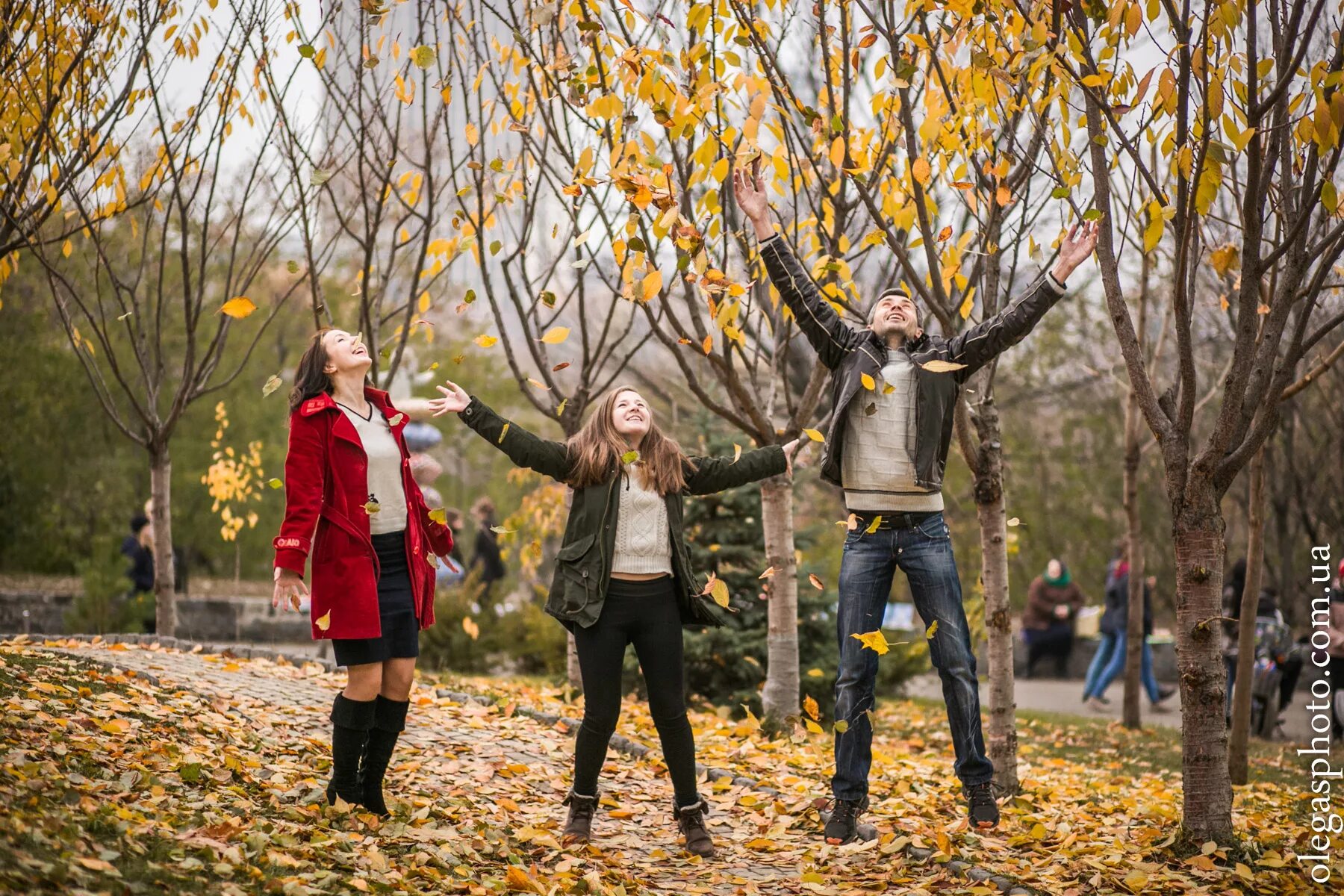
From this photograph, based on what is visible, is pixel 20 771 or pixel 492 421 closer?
pixel 20 771

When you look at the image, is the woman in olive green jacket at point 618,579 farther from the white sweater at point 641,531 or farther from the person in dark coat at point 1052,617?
the person in dark coat at point 1052,617

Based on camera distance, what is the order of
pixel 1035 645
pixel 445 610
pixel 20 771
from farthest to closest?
pixel 1035 645 → pixel 445 610 → pixel 20 771

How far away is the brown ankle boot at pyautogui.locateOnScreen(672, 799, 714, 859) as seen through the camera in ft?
13.8

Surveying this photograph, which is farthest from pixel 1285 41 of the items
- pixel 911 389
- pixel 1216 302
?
pixel 1216 302

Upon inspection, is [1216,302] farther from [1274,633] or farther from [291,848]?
[291,848]

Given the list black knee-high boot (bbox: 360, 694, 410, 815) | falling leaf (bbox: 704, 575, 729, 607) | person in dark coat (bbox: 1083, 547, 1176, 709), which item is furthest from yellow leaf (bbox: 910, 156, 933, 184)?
person in dark coat (bbox: 1083, 547, 1176, 709)

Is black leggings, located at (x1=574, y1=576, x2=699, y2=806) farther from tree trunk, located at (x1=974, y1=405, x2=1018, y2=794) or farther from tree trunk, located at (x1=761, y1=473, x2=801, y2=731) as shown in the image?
tree trunk, located at (x1=761, y1=473, x2=801, y2=731)

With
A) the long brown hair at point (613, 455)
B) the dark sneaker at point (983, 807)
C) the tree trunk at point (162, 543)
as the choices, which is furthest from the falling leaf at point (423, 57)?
the tree trunk at point (162, 543)

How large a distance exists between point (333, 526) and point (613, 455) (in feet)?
3.38

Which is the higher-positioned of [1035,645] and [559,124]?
[559,124]

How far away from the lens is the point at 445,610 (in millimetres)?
11492

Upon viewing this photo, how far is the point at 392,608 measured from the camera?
4152 millimetres

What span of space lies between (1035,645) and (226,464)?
980 cm

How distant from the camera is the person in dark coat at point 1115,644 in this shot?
36.7ft
